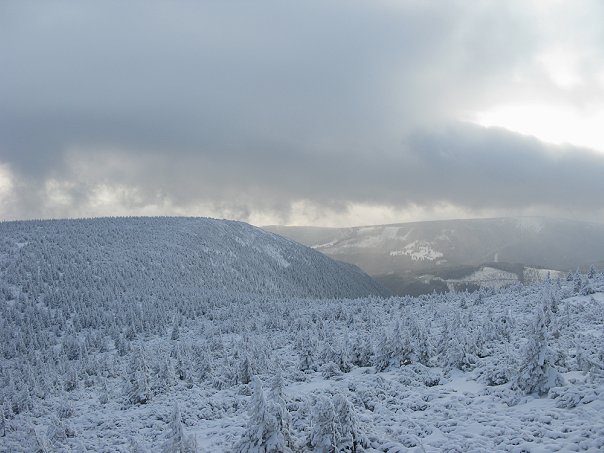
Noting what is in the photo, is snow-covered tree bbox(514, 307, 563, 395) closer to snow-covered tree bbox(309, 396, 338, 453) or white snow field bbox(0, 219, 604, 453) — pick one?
white snow field bbox(0, 219, 604, 453)

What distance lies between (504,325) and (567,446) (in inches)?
842

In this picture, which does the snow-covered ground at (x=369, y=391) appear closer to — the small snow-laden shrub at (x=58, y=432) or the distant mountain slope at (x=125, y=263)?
the small snow-laden shrub at (x=58, y=432)

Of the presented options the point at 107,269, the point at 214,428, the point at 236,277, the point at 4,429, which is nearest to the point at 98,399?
the point at 4,429

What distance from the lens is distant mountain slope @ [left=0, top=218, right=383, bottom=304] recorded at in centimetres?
10651

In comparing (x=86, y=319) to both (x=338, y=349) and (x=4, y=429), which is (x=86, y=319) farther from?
(x=338, y=349)

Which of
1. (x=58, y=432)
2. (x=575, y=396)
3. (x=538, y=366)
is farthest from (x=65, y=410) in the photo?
(x=575, y=396)

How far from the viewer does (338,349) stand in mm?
32344

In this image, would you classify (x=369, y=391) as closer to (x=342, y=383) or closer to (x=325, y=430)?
(x=342, y=383)

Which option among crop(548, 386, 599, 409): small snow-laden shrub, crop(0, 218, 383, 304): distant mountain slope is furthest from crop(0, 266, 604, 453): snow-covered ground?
crop(0, 218, 383, 304): distant mountain slope

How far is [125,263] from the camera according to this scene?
442 feet

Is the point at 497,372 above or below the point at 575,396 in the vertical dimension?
below

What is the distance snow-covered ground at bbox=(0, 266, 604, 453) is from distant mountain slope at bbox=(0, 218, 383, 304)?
61.0m

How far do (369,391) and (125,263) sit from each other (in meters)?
127

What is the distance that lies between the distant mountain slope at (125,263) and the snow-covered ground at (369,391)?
6101 cm
